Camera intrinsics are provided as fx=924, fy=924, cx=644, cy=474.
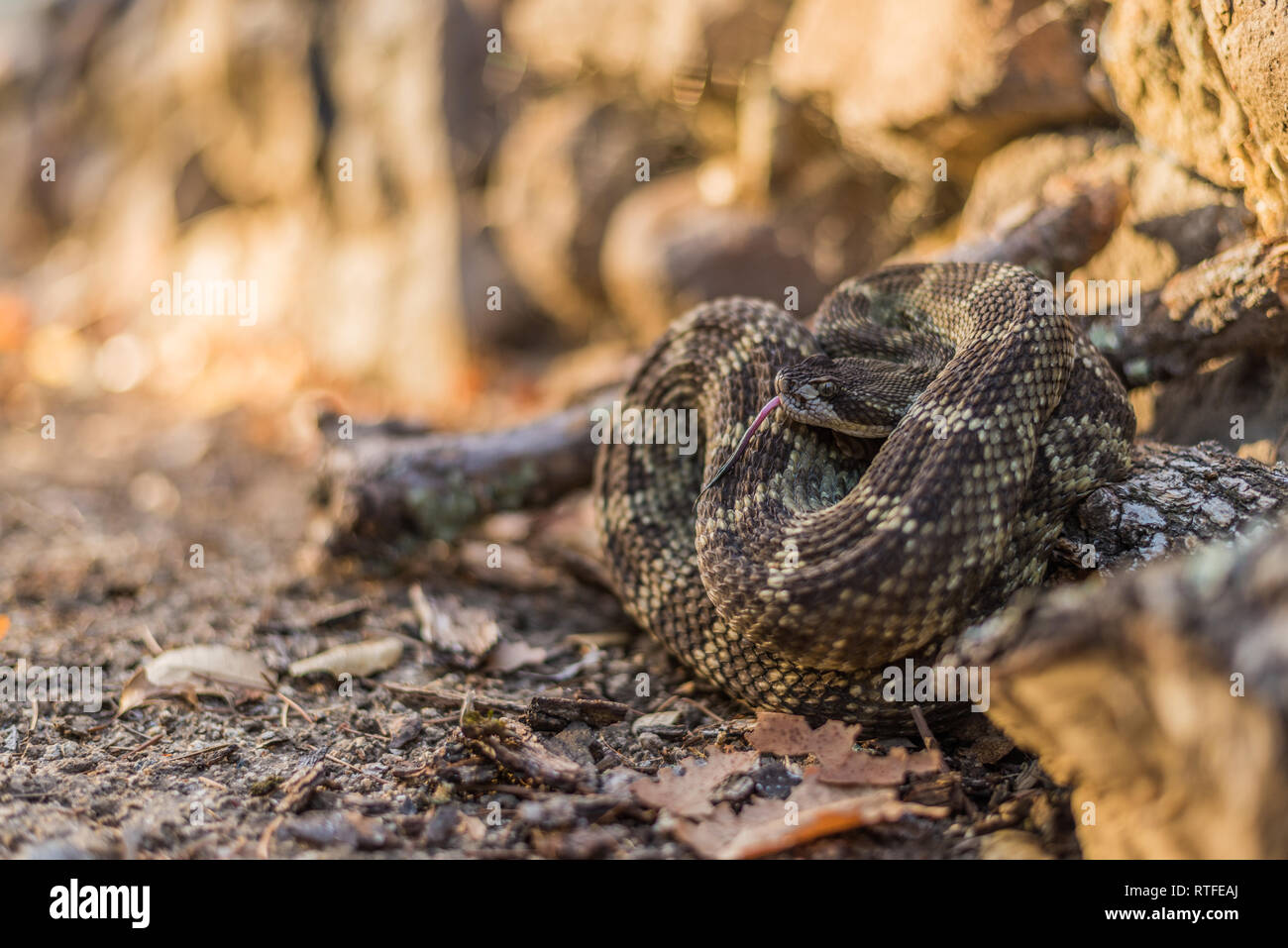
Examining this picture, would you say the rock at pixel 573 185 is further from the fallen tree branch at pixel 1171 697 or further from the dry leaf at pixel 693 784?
the fallen tree branch at pixel 1171 697

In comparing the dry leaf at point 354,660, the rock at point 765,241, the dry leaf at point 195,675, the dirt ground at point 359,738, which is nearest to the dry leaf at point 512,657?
the dirt ground at point 359,738

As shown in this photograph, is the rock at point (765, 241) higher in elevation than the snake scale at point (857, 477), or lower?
higher

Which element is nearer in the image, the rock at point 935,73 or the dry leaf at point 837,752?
the dry leaf at point 837,752

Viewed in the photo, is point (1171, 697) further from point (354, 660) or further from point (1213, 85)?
point (354, 660)

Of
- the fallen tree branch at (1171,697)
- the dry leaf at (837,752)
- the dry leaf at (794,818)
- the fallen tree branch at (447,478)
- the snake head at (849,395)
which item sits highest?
the snake head at (849,395)

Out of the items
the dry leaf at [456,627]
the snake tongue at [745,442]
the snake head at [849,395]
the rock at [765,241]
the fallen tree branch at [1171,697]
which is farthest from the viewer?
the rock at [765,241]

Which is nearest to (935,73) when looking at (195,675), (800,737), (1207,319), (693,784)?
(1207,319)
